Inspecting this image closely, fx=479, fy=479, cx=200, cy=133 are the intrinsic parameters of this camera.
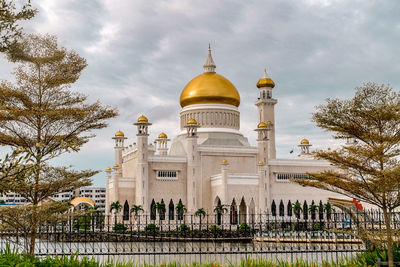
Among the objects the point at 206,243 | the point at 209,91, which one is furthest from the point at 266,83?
the point at 206,243

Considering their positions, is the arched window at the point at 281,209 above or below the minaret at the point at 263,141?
below

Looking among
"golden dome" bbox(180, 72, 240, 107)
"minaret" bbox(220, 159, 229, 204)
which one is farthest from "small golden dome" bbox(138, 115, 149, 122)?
"minaret" bbox(220, 159, 229, 204)

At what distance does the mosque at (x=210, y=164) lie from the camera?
151 ft

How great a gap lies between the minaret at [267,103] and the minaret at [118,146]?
1581 centimetres

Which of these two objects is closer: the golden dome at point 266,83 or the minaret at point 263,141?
the minaret at point 263,141

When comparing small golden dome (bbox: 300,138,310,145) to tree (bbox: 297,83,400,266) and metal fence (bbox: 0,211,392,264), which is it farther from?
tree (bbox: 297,83,400,266)

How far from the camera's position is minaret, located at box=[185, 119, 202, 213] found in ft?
154

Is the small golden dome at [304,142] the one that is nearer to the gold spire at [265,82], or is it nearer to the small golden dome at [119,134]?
the gold spire at [265,82]

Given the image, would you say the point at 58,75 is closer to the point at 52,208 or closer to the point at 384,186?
the point at 52,208

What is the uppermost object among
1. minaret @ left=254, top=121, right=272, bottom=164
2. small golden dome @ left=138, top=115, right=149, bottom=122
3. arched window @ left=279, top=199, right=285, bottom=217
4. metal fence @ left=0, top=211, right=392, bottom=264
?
small golden dome @ left=138, top=115, right=149, bottom=122

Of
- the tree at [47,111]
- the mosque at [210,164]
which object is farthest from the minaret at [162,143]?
the tree at [47,111]

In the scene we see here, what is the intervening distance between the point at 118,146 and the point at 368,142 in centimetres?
4203

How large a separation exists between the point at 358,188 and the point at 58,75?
9.92m

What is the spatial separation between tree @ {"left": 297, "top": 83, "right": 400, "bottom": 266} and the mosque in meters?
28.8
